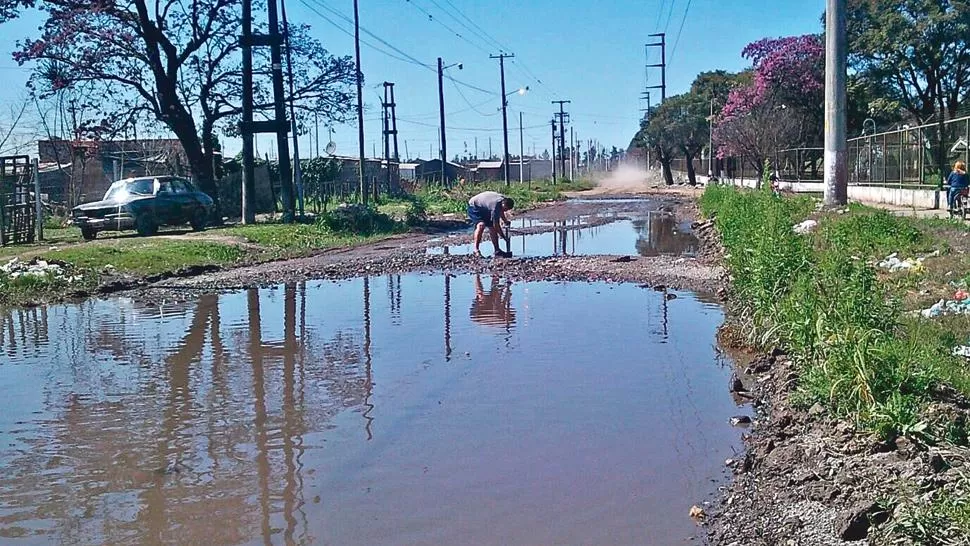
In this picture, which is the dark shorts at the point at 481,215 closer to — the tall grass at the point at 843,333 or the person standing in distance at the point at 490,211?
the person standing in distance at the point at 490,211

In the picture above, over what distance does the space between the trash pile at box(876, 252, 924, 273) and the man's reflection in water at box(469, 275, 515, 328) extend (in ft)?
14.9

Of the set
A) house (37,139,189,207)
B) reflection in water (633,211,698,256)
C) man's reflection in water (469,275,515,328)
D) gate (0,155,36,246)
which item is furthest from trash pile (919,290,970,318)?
house (37,139,189,207)

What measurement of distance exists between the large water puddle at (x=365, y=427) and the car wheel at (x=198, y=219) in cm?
1282

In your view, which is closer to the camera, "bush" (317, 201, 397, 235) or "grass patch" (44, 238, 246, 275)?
"grass patch" (44, 238, 246, 275)

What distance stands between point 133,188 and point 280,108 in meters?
5.67

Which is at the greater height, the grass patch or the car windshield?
the car windshield

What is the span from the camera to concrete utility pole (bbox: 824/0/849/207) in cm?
2170

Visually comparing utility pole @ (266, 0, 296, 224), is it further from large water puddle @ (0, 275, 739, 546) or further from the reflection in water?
large water puddle @ (0, 275, 739, 546)

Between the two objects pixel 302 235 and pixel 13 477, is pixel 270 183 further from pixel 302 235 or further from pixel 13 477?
pixel 13 477

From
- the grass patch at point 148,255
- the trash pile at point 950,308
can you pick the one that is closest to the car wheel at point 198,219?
the grass patch at point 148,255

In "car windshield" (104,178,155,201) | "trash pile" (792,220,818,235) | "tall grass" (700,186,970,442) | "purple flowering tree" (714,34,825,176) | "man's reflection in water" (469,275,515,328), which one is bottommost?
"man's reflection in water" (469,275,515,328)

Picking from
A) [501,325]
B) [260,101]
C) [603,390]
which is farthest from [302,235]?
[603,390]

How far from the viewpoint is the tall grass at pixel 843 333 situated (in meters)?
5.81

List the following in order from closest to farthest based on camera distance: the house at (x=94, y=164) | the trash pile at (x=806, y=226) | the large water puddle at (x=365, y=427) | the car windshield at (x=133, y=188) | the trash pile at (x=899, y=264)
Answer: the large water puddle at (x=365, y=427)
the trash pile at (x=899, y=264)
the trash pile at (x=806, y=226)
the car windshield at (x=133, y=188)
the house at (x=94, y=164)
